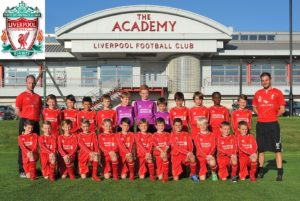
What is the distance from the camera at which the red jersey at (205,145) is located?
7.61 m

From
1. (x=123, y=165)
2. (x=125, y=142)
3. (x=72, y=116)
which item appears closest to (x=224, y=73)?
(x=72, y=116)

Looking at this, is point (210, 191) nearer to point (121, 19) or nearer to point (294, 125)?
point (294, 125)

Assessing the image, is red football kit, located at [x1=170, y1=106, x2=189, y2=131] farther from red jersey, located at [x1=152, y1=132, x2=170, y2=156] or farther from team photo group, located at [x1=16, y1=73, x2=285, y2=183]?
red jersey, located at [x1=152, y1=132, x2=170, y2=156]

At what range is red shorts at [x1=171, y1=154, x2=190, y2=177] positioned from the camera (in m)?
7.58

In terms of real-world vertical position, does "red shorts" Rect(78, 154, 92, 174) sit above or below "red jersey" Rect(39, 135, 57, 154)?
below

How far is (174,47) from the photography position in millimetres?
32562

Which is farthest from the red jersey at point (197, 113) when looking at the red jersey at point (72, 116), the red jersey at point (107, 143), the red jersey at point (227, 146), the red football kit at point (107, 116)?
the red jersey at point (72, 116)

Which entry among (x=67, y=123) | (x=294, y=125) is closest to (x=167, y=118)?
(x=67, y=123)

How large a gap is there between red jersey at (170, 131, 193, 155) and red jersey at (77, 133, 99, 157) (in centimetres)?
148

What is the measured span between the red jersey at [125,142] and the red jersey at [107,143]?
0.29 ft

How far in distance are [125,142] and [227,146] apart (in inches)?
76.5

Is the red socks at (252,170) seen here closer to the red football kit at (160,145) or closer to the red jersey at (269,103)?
the red jersey at (269,103)

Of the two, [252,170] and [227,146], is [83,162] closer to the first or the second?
[227,146]

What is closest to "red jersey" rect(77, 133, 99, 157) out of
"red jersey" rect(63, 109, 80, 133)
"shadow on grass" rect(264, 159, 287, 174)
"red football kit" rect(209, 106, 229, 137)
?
"red jersey" rect(63, 109, 80, 133)
